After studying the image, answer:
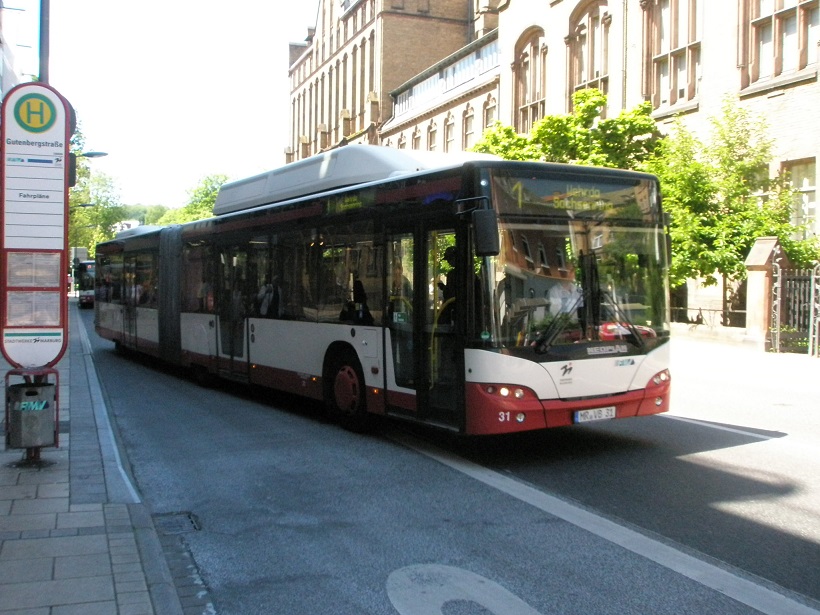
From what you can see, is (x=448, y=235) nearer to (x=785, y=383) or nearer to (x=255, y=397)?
(x=255, y=397)

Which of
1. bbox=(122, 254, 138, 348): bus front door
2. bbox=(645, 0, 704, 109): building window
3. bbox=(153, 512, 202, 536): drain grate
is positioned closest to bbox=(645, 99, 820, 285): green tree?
bbox=(645, 0, 704, 109): building window

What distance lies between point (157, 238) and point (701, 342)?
1386 centimetres

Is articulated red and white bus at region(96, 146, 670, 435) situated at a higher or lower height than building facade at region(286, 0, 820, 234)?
lower

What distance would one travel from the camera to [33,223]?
7898mm

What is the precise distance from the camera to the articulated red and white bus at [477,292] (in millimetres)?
8180

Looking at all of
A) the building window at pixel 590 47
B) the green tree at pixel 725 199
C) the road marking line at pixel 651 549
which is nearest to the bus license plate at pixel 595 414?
the road marking line at pixel 651 549

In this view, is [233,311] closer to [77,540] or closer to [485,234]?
[485,234]

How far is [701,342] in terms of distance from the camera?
78.6 feet

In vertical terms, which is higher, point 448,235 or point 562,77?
point 562,77

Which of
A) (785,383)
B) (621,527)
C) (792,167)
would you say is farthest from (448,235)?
(792,167)

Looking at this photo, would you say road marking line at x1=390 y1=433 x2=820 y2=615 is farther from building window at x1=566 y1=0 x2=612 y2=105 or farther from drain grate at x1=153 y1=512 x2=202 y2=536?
building window at x1=566 y1=0 x2=612 y2=105

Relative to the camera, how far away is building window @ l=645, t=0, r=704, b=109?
97.4 feet

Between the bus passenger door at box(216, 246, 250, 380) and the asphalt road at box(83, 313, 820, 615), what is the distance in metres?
2.09

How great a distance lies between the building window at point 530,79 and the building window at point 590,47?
8.27 ft
